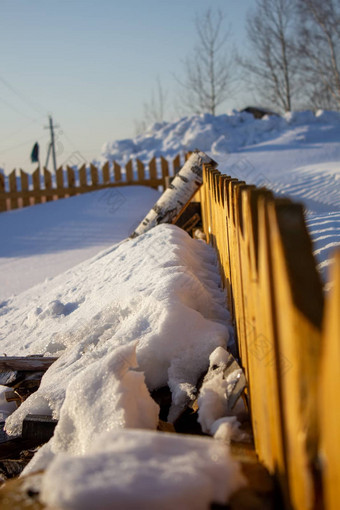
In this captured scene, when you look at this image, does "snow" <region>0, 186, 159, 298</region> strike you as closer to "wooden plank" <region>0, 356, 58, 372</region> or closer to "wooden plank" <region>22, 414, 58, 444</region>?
"wooden plank" <region>0, 356, 58, 372</region>

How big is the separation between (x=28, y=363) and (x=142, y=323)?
0.87 m

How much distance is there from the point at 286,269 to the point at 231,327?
1.68 m

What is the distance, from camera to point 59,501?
1.09 meters

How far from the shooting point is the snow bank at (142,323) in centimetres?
235

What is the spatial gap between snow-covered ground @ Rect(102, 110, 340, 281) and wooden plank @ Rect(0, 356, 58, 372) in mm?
1606

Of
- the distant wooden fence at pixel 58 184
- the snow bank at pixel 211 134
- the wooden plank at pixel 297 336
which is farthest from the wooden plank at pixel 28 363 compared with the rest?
the snow bank at pixel 211 134

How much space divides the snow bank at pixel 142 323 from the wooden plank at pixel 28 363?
0.36 feet

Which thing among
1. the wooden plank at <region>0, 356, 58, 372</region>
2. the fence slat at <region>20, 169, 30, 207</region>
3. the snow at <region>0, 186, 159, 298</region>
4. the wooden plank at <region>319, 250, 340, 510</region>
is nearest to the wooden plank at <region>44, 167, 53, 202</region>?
the fence slat at <region>20, 169, 30, 207</region>

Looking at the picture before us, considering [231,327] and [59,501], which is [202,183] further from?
[59,501]

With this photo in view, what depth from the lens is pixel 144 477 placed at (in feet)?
3.63

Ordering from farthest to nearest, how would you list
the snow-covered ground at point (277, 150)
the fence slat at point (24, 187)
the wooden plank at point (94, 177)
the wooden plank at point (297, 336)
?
the wooden plank at point (94, 177), the fence slat at point (24, 187), the snow-covered ground at point (277, 150), the wooden plank at point (297, 336)

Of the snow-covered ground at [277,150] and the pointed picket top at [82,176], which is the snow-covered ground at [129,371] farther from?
the pointed picket top at [82,176]

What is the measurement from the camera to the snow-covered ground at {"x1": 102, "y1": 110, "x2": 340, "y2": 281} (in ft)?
22.4

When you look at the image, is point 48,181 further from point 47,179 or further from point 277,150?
point 277,150
